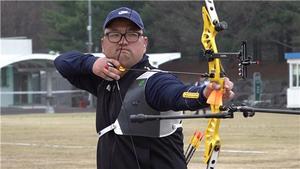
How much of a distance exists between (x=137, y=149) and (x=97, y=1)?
200ft

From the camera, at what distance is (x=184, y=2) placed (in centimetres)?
6069

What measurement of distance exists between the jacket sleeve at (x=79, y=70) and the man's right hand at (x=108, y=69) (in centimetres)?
22

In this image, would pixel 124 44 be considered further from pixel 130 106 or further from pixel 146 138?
pixel 146 138

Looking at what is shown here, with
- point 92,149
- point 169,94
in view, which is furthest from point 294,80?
point 169,94

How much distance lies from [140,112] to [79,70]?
0.66m

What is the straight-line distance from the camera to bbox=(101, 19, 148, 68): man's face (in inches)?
188

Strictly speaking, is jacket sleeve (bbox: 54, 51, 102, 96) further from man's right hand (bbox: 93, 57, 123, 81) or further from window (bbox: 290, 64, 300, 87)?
window (bbox: 290, 64, 300, 87)

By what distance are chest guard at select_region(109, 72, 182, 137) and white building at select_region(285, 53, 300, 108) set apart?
38.3 meters

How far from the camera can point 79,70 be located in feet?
17.0

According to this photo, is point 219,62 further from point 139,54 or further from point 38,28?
point 38,28

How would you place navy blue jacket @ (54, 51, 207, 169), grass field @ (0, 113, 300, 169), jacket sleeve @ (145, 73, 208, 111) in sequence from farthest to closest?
grass field @ (0, 113, 300, 169)
navy blue jacket @ (54, 51, 207, 169)
jacket sleeve @ (145, 73, 208, 111)

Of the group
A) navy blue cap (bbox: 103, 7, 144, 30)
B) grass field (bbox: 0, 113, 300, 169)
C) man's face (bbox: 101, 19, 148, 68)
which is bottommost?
grass field (bbox: 0, 113, 300, 169)

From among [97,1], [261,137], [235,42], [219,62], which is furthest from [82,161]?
[97,1]

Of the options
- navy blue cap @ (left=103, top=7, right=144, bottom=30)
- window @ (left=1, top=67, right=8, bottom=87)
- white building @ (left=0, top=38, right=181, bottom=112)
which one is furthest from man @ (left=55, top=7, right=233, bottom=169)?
window @ (left=1, top=67, right=8, bottom=87)
